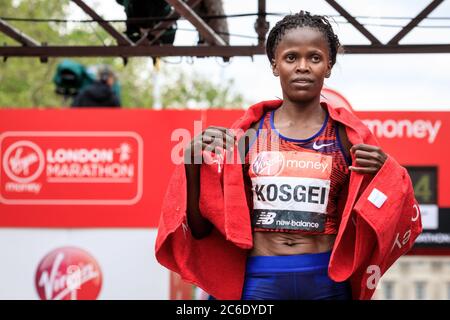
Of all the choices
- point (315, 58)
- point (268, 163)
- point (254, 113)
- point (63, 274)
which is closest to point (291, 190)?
point (268, 163)

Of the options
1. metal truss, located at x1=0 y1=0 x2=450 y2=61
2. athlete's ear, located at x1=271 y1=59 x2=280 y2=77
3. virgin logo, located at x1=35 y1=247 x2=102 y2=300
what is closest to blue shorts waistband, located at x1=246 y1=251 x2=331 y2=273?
athlete's ear, located at x1=271 y1=59 x2=280 y2=77

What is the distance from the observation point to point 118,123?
7.85 meters

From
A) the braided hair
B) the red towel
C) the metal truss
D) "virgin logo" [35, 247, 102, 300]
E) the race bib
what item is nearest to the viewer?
the red towel

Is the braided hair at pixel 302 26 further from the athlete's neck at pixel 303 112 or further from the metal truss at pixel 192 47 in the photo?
the metal truss at pixel 192 47

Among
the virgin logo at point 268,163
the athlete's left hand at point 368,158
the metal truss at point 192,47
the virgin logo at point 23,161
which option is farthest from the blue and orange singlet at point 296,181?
the virgin logo at point 23,161

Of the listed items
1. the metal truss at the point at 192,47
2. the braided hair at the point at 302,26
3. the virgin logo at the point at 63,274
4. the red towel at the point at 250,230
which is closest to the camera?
the red towel at the point at 250,230

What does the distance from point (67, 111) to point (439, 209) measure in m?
3.08

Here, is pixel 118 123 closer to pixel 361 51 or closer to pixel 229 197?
pixel 361 51

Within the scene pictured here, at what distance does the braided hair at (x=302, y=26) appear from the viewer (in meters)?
3.95

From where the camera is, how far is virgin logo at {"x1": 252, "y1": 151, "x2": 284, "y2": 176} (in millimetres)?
3852

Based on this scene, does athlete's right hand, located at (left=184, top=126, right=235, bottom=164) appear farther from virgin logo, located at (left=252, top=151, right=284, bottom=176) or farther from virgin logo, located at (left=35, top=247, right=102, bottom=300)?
virgin logo, located at (left=35, top=247, right=102, bottom=300)

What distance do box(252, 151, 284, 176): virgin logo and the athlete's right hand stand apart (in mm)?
130

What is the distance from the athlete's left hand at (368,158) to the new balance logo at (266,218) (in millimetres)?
375
